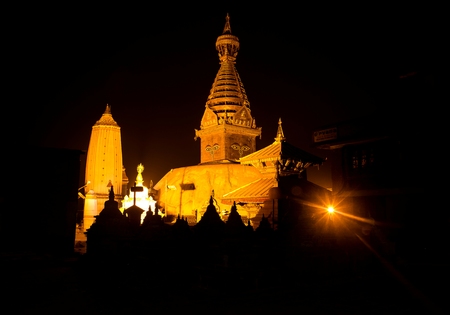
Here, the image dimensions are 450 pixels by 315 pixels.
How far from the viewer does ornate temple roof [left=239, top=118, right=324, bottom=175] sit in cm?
2215

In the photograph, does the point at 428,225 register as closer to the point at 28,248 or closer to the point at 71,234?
the point at 71,234

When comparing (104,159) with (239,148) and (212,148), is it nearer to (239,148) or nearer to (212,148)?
(212,148)

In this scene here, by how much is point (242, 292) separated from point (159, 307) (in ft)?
7.12

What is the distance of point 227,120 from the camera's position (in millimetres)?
44594

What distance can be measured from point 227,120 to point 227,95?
3.30 meters

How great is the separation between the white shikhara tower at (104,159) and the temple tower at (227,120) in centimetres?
948

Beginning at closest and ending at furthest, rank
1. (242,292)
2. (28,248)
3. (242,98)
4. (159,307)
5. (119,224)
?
(159,307) < (242,292) < (119,224) < (28,248) < (242,98)

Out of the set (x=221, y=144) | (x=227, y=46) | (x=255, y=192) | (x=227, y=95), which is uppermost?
(x=227, y=46)

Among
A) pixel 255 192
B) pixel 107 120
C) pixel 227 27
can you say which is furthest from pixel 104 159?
pixel 255 192

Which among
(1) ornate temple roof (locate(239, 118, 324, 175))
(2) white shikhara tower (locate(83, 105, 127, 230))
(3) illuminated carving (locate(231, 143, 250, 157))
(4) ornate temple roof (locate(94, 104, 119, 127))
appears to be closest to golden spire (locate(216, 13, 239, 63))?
(3) illuminated carving (locate(231, 143, 250, 157))

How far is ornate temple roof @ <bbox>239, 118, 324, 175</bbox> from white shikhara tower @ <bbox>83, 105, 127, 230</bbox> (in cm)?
2349

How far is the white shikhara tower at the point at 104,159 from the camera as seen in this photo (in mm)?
42750

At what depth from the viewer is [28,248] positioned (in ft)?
59.9

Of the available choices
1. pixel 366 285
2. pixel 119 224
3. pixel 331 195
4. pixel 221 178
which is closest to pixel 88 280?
pixel 119 224
